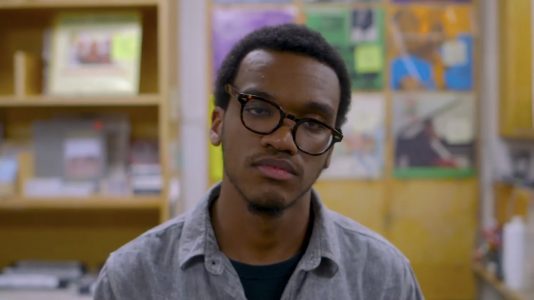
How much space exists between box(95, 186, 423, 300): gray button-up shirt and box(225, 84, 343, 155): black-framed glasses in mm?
208

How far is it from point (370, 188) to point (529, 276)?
2.69ft

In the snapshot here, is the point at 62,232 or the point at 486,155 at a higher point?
the point at 486,155

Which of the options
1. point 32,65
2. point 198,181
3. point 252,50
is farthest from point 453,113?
point 32,65

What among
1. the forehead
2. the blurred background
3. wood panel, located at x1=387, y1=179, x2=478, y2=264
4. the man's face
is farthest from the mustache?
wood panel, located at x1=387, y1=179, x2=478, y2=264

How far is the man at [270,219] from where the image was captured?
1060 mm

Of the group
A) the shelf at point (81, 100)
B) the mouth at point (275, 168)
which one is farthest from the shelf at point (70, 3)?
the mouth at point (275, 168)

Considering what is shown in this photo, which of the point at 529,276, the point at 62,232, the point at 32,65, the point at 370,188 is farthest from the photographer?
the point at 370,188

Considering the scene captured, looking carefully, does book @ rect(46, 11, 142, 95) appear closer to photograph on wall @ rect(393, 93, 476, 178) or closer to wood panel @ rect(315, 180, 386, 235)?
wood panel @ rect(315, 180, 386, 235)

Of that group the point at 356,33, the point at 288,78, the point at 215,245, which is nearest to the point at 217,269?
the point at 215,245

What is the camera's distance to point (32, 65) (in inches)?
90.4

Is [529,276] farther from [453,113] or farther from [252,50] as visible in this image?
[252,50]

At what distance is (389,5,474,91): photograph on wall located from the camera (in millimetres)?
2570

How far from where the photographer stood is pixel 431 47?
257 cm

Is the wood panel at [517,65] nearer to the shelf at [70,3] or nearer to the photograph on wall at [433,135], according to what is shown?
the photograph on wall at [433,135]
